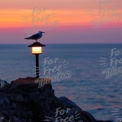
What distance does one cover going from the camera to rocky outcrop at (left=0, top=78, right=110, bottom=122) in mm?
13841

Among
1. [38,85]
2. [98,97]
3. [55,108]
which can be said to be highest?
[38,85]

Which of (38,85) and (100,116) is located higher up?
(38,85)

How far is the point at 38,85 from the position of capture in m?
15.0

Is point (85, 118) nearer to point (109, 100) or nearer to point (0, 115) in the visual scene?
point (0, 115)

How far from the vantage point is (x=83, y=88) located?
139 ft

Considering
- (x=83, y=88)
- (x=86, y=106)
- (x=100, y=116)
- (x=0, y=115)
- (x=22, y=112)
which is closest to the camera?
(x=0, y=115)

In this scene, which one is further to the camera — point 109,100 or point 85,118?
point 109,100

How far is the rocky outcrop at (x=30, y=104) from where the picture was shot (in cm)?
1384

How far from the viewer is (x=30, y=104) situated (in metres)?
14.7

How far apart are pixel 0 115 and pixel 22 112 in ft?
3.93

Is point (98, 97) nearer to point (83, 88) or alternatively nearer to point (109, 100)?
point (109, 100)

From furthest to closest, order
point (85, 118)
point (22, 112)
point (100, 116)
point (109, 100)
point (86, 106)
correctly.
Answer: point (109, 100) → point (86, 106) → point (100, 116) → point (85, 118) → point (22, 112)

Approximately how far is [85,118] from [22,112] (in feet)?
11.2

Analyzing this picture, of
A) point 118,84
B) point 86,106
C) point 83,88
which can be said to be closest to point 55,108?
point 86,106
